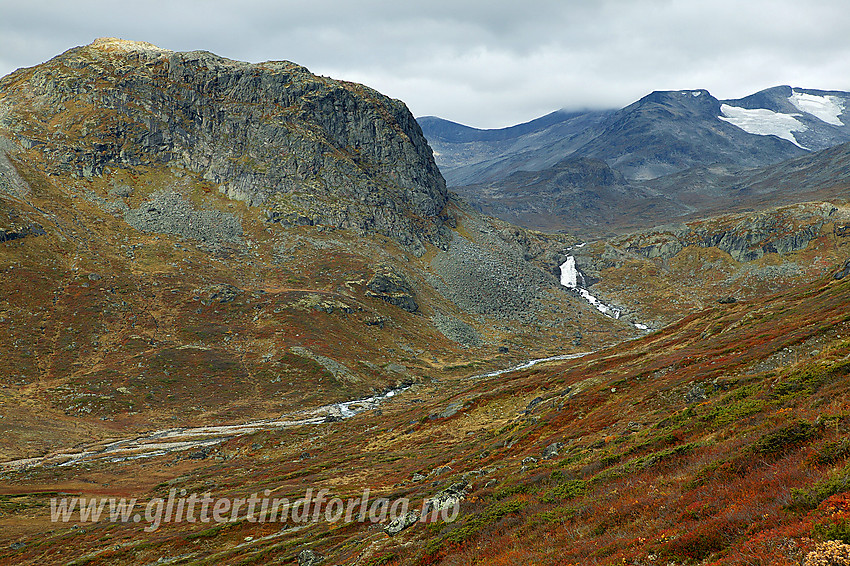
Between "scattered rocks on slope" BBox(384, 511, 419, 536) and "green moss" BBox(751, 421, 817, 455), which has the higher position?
"green moss" BBox(751, 421, 817, 455)

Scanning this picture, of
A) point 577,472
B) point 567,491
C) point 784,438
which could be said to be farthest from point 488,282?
point 784,438

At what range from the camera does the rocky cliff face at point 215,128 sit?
16750 cm

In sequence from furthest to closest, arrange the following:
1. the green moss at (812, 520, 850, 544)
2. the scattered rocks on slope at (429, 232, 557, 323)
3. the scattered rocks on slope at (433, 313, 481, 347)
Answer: the scattered rocks on slope at (429, 232, 557, 323)
the scattered rocks on slope at (433, 313, 481, 347)
the green moss at (812, 520, 850, 544)

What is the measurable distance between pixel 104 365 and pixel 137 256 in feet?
156

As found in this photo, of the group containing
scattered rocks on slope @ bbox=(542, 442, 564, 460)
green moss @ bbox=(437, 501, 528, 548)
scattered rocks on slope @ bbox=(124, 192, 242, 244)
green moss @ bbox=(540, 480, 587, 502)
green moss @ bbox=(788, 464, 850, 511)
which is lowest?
scattered rocks on slope @ bbox=(542, 442, 564, 460)

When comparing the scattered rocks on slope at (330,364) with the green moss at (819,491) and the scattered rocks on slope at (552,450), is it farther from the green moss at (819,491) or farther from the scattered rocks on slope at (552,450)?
the green moss at (819,491)

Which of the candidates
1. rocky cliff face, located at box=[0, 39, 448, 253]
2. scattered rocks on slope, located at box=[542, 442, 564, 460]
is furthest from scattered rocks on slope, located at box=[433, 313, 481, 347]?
scattered rocks on slope, located at box=[542, 442, 564, 460]

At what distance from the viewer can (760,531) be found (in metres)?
11.0

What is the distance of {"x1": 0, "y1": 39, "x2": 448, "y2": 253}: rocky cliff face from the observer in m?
168

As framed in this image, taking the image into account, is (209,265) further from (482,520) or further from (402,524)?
(482,520)

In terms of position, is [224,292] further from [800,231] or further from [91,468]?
[800,231]

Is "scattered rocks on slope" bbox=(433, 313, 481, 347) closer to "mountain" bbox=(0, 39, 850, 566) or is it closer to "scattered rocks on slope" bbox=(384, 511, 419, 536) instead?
"mountain" bbox=(0, 39, 850, 566)

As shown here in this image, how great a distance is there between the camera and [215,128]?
183m

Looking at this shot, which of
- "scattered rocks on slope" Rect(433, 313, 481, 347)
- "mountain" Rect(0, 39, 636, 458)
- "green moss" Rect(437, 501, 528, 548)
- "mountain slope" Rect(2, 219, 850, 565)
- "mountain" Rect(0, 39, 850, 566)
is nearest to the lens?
"mountain slope" Rect(2, 219, 850, 565)
